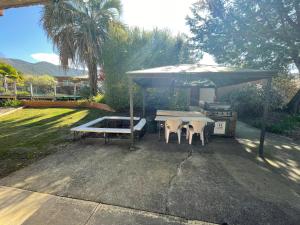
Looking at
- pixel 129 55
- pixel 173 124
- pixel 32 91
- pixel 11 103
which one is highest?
pixel 129 55

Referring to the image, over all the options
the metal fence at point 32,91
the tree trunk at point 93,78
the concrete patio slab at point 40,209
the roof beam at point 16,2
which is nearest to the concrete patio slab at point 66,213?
the concrete patio slab at point 40,209

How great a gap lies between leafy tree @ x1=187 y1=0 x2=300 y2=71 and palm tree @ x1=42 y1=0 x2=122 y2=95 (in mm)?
6204

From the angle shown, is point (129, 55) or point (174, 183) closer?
point (174, 183)

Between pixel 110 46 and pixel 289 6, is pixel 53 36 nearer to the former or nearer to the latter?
pixel 110 46

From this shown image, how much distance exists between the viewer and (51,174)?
3.72 meters

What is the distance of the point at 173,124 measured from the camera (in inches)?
220

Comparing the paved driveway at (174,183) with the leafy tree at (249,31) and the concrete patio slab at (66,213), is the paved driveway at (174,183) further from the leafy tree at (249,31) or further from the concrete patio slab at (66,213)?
the leafy tree at (249,31)

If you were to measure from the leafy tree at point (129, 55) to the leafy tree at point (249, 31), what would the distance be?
2239 millimetres

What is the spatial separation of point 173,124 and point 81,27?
11237 millimetres

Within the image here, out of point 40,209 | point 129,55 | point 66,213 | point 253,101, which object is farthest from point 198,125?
point 129,55

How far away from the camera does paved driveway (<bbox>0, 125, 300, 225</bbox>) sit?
2646 millimetres

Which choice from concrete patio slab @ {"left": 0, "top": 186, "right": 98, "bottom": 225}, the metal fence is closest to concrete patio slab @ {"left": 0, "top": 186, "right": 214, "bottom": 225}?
concrete patio slab @ {"left": 0, "top": 186, "right": 98, "bottom": 225}

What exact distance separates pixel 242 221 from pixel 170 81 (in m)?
7.89

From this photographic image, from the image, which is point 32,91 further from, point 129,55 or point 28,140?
point 28,140
